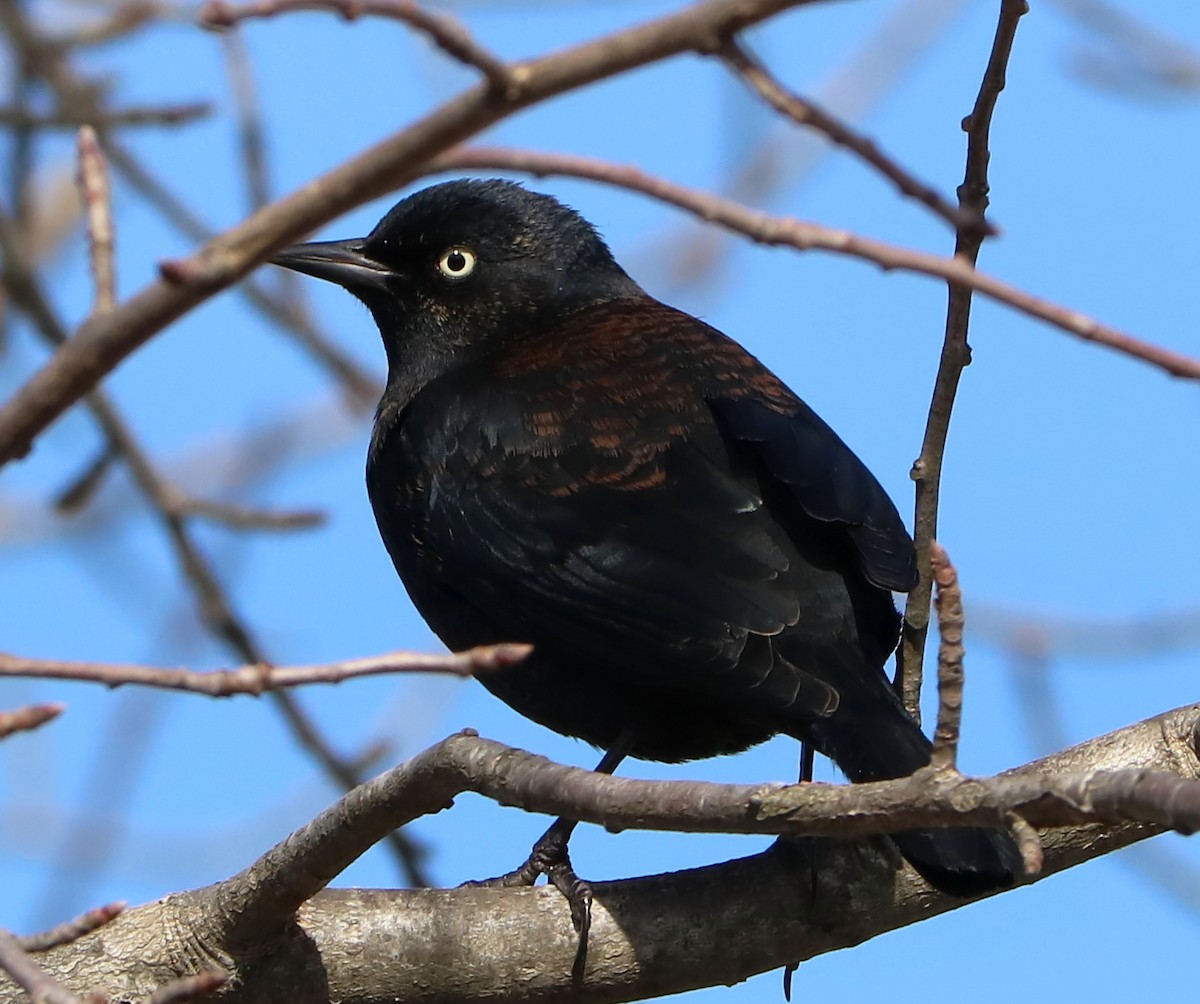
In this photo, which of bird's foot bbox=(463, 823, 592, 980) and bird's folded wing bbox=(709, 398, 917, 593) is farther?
bird's folded wing bbox=(709, 398, 917, 593)

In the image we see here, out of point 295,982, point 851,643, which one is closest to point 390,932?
point 295,982

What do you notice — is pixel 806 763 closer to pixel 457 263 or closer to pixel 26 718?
pixel 457 263

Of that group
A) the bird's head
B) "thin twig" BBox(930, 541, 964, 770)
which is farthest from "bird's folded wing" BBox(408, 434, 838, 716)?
"thin twig" BBox(930, 541, 964, 770)

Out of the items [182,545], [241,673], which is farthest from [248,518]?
[241,673]

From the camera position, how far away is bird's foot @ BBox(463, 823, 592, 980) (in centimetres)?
362

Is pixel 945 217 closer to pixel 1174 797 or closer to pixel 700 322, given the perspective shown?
pixel 1174 797

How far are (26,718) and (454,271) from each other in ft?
12.1

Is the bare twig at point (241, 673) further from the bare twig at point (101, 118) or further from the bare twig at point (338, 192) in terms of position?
the bare twig at point (101, 118)

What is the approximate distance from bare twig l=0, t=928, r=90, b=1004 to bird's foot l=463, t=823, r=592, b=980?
1.73 m

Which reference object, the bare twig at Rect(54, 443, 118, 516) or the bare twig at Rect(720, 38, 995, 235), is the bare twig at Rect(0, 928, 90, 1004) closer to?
the bare twig at Rect(720, 38, 995, 235)

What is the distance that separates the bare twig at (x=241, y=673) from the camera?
1838 millimetres

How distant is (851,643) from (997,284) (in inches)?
90.5

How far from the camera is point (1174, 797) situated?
1.94 m

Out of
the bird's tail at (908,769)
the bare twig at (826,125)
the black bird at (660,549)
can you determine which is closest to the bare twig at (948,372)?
the black bird at (660,549)
